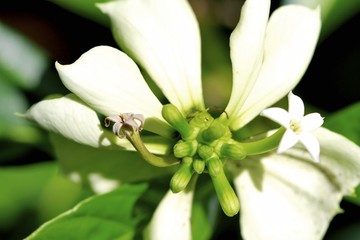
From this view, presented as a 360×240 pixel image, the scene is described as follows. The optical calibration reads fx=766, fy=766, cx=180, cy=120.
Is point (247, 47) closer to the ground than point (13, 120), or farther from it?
farther from it

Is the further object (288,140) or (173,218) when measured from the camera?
(173,218)

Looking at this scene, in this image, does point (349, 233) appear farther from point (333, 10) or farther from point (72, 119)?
point (72, 119)

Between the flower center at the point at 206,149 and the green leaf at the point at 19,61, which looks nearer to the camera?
the flower center at the point at 206,149

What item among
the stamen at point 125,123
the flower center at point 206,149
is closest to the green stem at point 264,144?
the flower center at point 206,149

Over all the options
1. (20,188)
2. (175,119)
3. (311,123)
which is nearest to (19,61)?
(20,188)

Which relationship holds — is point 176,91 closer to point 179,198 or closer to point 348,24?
point 179,198

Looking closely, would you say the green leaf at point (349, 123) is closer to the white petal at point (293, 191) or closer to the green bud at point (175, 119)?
the white petal at point (293, 191)
